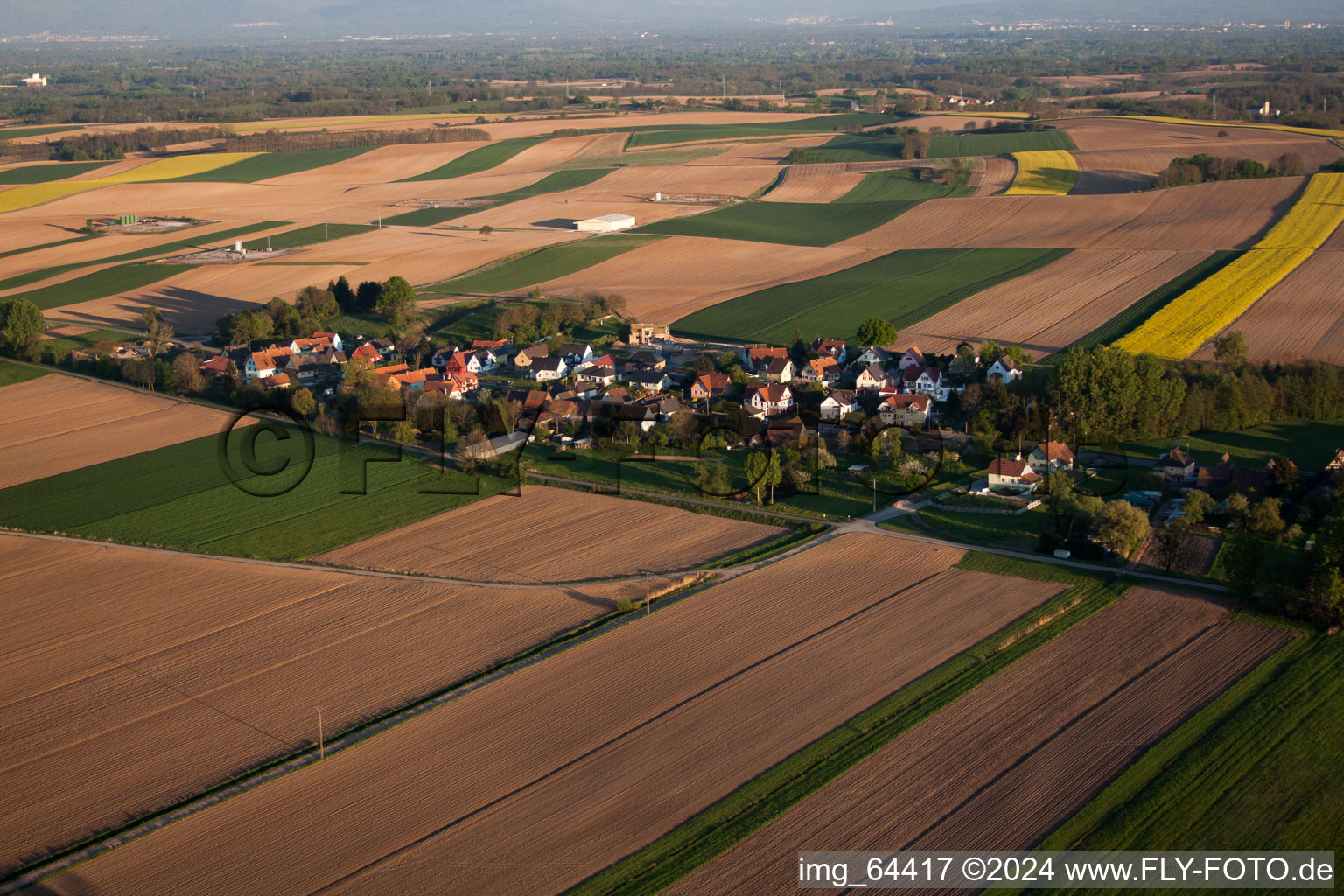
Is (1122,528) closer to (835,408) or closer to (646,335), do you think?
(835,408)

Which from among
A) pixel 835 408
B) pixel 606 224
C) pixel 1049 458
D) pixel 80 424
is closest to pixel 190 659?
pixel 80 424

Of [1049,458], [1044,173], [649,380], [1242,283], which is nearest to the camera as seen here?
[1049,458]

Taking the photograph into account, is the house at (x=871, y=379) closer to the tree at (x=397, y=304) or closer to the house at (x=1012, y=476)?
the house at (x=1012, y=476)

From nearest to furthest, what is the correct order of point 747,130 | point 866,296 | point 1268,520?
1. point 1268,520
2. point 866,296
3. point 747,130

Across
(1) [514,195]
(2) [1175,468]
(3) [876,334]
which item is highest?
(1) [514,195]

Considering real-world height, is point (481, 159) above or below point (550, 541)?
above

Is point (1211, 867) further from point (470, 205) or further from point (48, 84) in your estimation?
point (48, 84)
